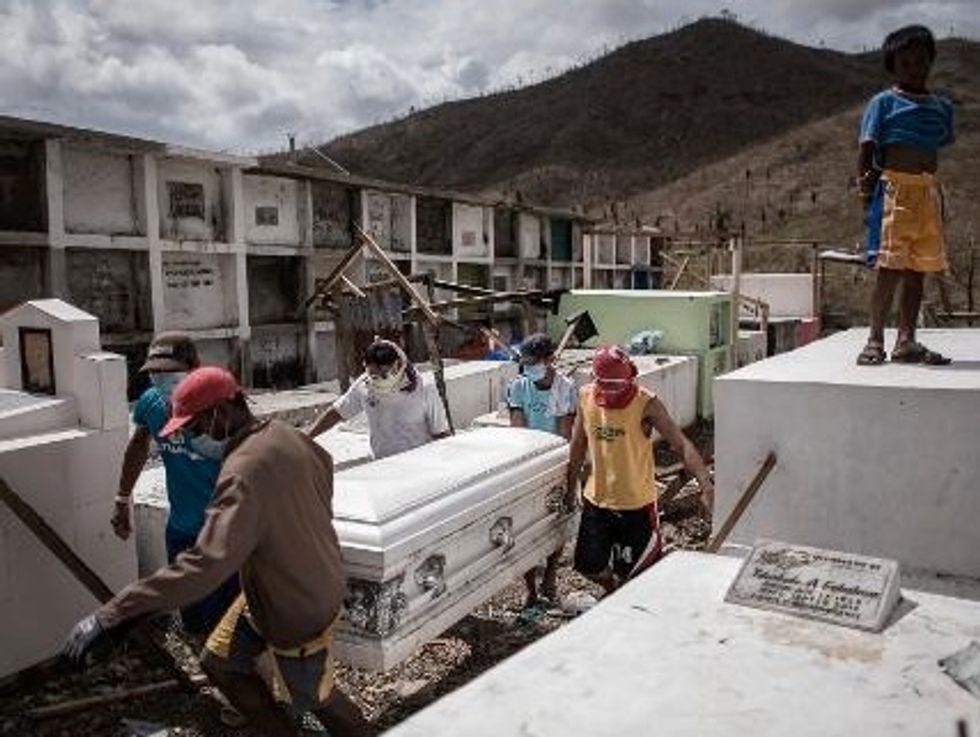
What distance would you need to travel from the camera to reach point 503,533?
13.3 feet

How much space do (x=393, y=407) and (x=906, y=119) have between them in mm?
2881

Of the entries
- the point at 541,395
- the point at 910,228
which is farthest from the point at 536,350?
the point at 910,228

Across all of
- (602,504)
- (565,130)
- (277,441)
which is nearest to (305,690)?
(277,441)

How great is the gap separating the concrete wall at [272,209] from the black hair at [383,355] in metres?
3.84

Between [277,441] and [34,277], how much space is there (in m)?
4.67

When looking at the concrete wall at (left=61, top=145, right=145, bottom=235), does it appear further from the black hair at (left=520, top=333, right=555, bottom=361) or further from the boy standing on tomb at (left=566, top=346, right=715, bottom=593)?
the boy standing on tomb at (left=566, top=346, right=715, bottom=593)

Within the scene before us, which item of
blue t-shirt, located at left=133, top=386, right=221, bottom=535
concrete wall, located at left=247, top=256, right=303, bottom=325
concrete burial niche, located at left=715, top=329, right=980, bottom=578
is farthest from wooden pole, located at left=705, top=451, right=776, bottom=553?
concrete wall, located at left=247, top=256, right=303, bottom=325

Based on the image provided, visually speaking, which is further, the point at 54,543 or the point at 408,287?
the point at 408,287

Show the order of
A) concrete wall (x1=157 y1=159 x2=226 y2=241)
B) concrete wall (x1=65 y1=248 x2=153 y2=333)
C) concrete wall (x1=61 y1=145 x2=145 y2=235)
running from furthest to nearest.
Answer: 1. concrete wall (x1=157 y1=159 x2=226 y2=241)
2. concrete wall (x1=65 y1=248 x2=153 y2=333)
3. concrete wall (x1=61 y1=145 x2=145 y2=235)

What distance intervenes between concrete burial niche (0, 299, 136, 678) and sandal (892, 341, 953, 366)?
381 centimetres

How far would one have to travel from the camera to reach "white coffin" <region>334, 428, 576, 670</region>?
3203 millimetres

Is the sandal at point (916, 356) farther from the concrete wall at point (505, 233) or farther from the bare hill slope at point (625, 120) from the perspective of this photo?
the bare hill slope at point (625, 120)

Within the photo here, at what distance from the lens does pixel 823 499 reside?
149 inches

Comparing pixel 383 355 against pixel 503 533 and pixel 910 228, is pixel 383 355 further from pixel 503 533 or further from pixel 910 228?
pixel 910 228
